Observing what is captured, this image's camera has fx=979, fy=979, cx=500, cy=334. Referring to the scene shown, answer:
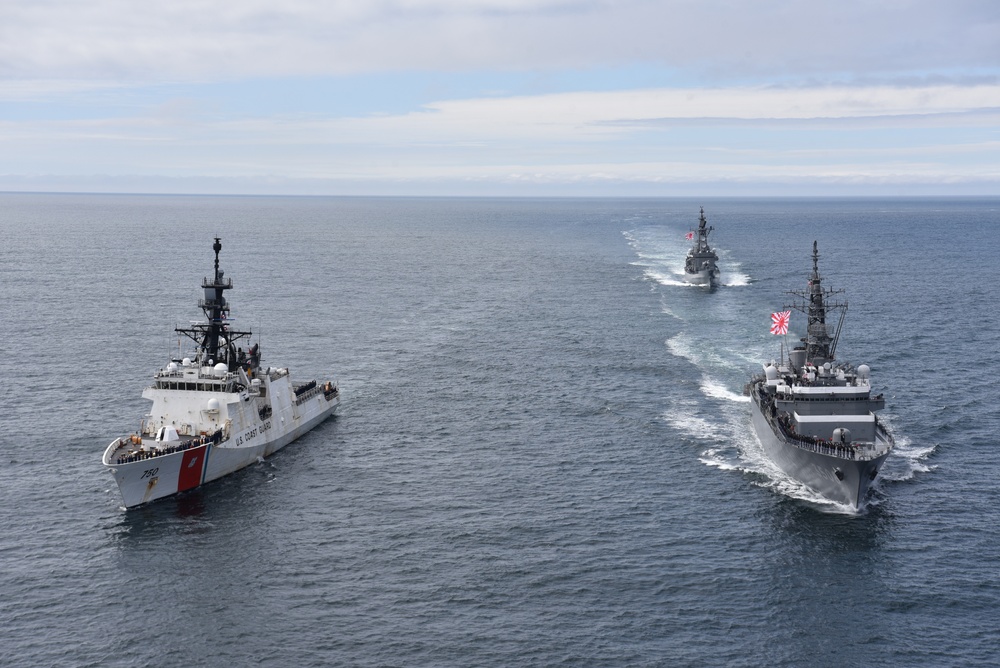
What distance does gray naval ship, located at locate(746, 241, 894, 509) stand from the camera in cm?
6844

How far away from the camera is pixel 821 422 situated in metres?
75.8

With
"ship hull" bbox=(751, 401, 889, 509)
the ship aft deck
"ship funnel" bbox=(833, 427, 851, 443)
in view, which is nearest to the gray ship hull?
"ship hull" bbox=(751, 401, 889, 509)

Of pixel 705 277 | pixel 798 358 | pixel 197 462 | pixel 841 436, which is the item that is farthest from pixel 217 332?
pixel 705 277

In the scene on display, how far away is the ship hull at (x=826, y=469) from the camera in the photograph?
220ft

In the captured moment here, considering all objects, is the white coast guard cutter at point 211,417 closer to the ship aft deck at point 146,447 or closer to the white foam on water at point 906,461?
the ship aft deck at point 146,447

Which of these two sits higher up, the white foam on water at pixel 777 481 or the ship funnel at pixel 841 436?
the ship funnel at pixel 841 436

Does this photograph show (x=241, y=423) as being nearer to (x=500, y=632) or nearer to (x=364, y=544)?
(x=364, y=544)

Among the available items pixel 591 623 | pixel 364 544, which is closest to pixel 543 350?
pixel 364 544

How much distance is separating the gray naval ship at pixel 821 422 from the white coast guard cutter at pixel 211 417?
133 feet

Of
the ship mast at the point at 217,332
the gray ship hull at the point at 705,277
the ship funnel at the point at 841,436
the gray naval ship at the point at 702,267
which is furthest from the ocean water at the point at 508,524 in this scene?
the gray naval ship at the point at 702,267

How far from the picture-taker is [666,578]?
57.5 meters

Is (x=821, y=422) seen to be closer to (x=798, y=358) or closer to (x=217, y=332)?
(x=798, y=358)

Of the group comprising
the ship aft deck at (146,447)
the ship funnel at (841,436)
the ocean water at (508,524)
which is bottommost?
the ocean water at (508,524)

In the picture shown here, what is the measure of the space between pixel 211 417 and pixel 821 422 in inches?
1898
